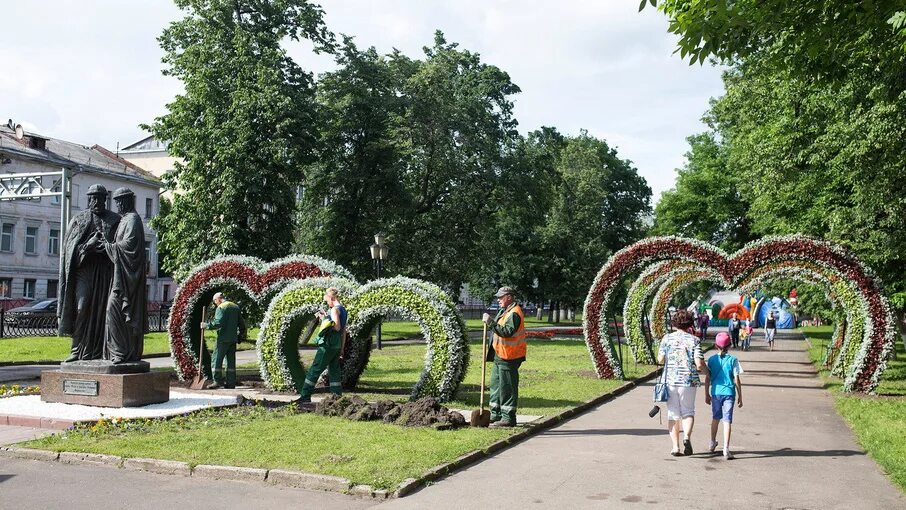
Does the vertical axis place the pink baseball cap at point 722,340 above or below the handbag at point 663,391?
above

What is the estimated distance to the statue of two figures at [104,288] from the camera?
12961 millimetres

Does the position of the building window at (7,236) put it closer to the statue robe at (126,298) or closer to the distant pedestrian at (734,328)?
the distant pedestrian at (734,328)

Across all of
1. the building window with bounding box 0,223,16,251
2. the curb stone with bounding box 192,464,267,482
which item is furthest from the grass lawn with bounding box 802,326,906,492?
the building window with bounding box 0,223,16,251

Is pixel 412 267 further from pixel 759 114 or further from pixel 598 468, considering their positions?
pixel 598 468

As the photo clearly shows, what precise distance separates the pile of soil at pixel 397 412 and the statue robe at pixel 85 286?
384 centimetres

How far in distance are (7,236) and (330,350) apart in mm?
47395

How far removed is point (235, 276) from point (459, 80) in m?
27.6

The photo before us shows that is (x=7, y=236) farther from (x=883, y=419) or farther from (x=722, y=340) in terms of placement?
(x=722, y=340)

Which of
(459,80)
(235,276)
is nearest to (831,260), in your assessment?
(235,276)

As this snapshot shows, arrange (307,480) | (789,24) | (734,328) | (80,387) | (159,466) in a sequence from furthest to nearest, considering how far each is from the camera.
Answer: (734,328) < (80,387) < (789,24) < (159,466) < (307,480)

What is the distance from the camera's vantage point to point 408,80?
1519 inches

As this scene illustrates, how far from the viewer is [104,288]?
44.0 ft

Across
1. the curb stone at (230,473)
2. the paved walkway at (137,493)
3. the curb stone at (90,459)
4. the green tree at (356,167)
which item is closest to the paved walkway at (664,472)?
the paved walkway at (137,493)

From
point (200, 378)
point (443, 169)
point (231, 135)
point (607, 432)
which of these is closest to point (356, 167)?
point (443, 169)
